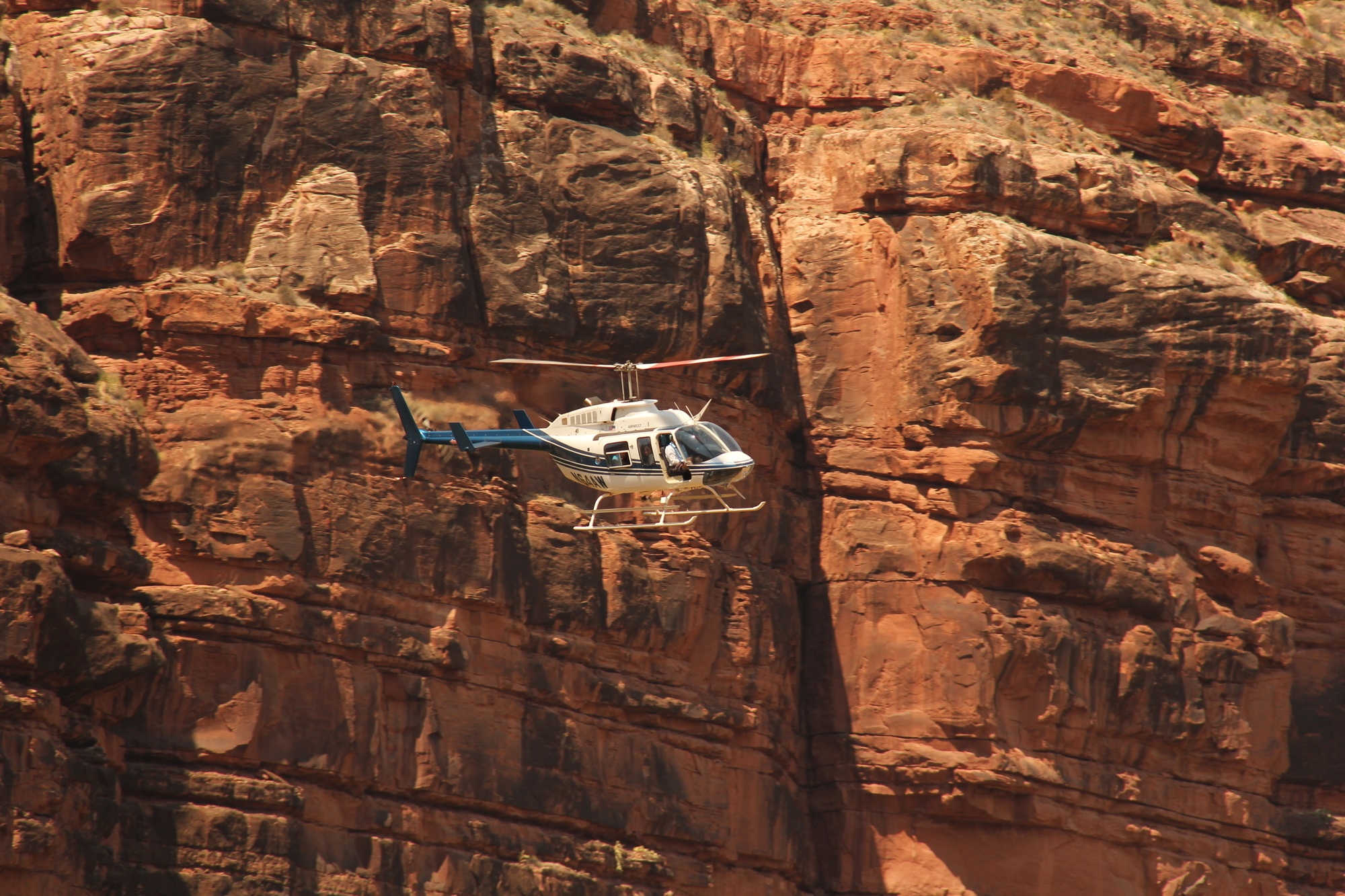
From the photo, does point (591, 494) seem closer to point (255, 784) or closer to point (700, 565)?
point (700, 565)

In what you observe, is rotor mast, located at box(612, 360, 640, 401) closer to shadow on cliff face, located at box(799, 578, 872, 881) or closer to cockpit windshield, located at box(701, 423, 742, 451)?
cockpit windshield, located at box(701, 423, 742, 451)

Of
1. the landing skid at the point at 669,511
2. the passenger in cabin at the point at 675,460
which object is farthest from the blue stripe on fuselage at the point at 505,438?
the passenger in cabin at the point at 675,460

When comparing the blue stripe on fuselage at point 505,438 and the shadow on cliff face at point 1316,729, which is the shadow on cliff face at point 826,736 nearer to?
the blue stripe on fuselage at point 505,438

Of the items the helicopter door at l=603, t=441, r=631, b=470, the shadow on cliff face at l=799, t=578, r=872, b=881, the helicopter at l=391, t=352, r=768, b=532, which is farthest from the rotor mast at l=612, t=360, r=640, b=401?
the shadow on cliff face at l=799, t=578, r=872, b=881

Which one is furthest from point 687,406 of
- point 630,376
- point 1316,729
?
point 1316,729

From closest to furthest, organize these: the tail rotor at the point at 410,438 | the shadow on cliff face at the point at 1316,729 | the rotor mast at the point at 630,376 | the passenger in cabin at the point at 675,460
Answer: the passenger in cabin at the point at 675,460 → the rotor mast at the point at 630,376 → the tail rotor at the point at 410,438 → the shadow on cliff face at the point at 1316,729

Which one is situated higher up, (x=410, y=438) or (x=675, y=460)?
(x=410, y=438)

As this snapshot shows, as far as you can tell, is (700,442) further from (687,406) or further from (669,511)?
(687,406)
